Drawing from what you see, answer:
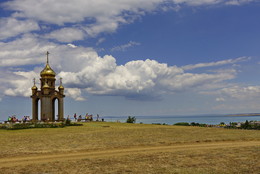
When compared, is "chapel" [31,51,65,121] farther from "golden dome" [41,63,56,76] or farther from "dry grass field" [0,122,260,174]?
"dry grass field" [0,122,260,174]

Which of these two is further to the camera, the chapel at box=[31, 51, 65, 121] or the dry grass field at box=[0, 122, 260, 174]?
the chapel at box=[31, 51, 65, 121]

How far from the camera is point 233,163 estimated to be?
46.9ft

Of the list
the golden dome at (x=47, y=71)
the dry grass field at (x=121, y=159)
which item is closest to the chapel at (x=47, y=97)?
the golden dome at (x=47, y=71)

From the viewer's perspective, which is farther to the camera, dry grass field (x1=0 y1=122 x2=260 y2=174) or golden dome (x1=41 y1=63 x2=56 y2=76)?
golden dome (x1=41 y1=63 x2=56 y2=76)

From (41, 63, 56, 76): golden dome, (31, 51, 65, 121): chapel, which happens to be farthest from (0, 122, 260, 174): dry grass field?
(41, 63, 56, 76): golden dome

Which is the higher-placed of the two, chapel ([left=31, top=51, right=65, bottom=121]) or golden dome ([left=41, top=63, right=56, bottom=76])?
golden dome ([left=41, top=63, right=56, bottom=76])

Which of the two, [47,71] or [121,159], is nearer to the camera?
[121,159]

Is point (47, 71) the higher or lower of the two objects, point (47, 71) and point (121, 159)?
the higher

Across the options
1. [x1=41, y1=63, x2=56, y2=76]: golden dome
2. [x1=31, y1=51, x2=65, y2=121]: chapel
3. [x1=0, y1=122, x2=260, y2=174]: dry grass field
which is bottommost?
[x1=0, y1=122, x2=260, y2=174]: dry grass field

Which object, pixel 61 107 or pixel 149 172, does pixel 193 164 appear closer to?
pixel 149 172

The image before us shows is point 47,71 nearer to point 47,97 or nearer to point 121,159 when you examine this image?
point 47,97

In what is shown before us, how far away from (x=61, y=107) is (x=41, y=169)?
39956 millimetres

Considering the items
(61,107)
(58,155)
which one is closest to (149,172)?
(58,155)

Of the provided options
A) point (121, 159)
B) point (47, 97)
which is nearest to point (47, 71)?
point (47, 97)
